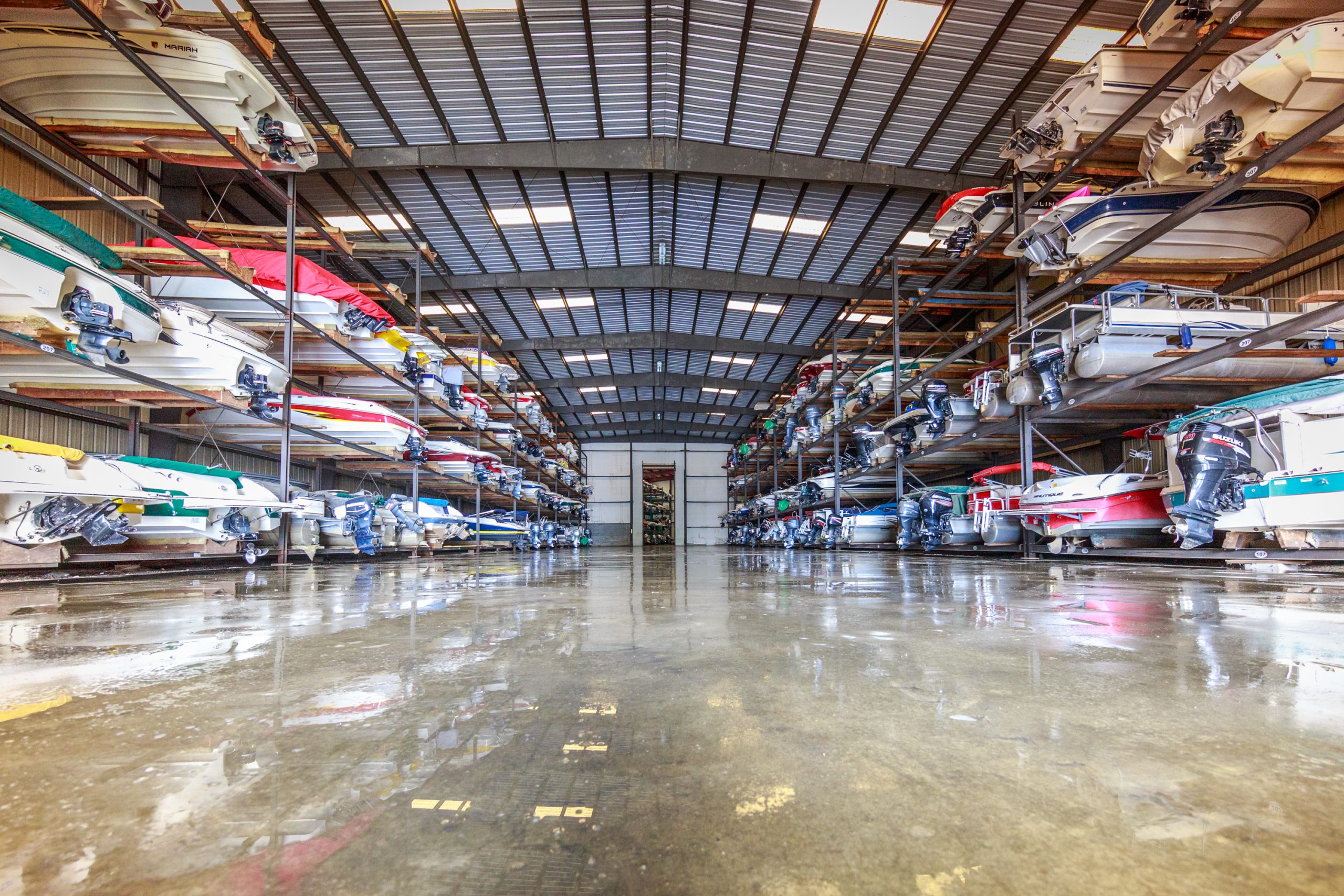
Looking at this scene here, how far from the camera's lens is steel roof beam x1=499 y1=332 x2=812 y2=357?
18844 mm

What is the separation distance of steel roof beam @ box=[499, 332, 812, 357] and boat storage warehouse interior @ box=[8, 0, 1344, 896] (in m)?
1.74

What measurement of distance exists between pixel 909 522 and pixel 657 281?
770cm

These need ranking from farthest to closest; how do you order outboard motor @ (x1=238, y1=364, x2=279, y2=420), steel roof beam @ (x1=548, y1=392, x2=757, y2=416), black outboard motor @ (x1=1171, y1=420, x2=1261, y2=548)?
1. steel roof beam @ (x1=548, y1=392, x2=757, y2=416)
2. outboard motor @ (x1=238, y1=364, x2=279, y2=420)
3. black outboard motor @ (x1=1171, y1=420, x2=1261, y2=548)

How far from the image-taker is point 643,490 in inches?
1308

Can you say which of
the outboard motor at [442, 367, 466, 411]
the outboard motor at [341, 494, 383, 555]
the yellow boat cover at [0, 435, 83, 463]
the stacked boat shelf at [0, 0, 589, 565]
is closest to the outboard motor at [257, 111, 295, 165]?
the stacked boat shelf at [0, 0, 589, 565]

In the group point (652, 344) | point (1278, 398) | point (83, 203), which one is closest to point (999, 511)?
point (1278, 398)

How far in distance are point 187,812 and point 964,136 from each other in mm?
11198

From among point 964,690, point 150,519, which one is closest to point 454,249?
point 150,519

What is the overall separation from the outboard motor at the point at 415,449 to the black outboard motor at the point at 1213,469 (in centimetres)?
871

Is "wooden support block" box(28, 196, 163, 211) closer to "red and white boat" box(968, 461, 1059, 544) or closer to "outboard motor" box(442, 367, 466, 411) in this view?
"outboard motor" box(442, 367, 466, 411)

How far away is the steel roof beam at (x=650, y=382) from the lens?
2309 cm

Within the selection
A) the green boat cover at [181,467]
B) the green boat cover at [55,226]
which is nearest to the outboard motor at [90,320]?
the green boat cover at [55,226]

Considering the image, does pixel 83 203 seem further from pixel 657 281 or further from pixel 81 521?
pixel 657 281

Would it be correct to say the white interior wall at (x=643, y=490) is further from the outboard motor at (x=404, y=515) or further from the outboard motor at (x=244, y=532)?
the outboard motor at (x=244, y=532)
